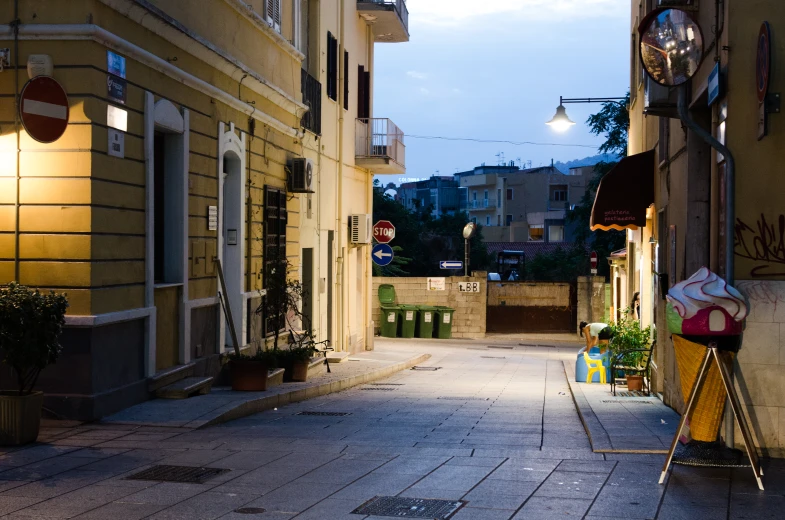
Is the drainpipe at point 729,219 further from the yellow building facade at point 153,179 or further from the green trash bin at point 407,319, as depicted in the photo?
the green trash bin at point 407,319

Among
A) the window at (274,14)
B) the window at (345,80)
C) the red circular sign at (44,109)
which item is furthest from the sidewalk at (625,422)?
the window at (345,80)

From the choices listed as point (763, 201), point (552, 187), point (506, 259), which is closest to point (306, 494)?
point (763, 201)

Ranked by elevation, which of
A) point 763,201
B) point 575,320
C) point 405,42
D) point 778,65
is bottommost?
point 575,320

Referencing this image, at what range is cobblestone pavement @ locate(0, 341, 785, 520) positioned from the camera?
6324 millimetres

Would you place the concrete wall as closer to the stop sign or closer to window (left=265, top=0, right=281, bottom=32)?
the stop sign

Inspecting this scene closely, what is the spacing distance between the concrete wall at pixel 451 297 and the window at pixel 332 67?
1321cm

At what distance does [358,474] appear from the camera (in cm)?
747

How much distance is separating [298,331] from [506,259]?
42.8 meters

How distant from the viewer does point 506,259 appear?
60.5 m

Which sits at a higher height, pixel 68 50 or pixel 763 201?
pixel 68 50

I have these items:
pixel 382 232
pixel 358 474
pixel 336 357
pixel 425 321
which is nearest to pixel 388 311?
pixel 425 321

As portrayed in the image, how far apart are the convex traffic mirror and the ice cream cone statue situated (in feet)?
6.71

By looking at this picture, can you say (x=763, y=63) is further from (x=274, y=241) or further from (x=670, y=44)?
(x=274, y=241)

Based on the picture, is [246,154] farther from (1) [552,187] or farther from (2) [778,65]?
(1) [552,187]
